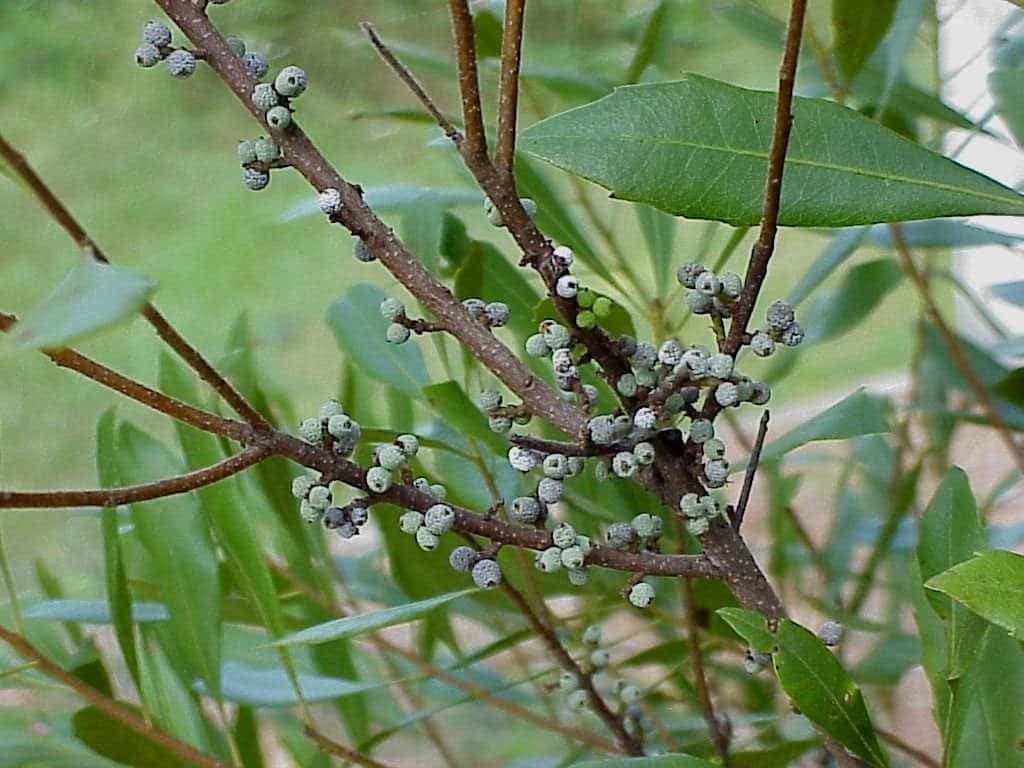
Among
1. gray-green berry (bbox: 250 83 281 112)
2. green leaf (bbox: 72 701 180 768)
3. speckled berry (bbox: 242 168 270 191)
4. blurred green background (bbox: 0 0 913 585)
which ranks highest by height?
blurred green background (bbox: 0 0 913 585)

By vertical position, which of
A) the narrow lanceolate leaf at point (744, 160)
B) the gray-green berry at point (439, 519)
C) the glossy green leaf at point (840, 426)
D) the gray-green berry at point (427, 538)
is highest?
the narrow lanceolate leaf at point (744, 160)

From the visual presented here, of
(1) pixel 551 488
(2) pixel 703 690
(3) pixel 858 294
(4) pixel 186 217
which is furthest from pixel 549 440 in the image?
(4) pixel 186 217

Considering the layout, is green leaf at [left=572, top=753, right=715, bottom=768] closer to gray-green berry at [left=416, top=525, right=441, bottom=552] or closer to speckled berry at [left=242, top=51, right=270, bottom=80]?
gray-green berry at [left=416, top=525, right=441, bottom=552]

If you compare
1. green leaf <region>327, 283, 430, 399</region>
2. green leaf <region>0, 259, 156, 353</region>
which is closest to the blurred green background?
green leaf <region>327, 283, 430, 399</region>

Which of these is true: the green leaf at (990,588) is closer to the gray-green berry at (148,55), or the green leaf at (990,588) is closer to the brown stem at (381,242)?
the brown stem at (381,242)

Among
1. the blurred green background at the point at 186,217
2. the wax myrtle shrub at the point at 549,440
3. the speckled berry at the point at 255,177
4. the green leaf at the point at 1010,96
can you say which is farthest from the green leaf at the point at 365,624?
the blurred green background at the point at 186,217

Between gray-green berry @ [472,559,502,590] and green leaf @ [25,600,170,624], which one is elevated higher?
green leaf @ [25,600,170,624]

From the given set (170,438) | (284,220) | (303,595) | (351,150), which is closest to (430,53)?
(284,220)
